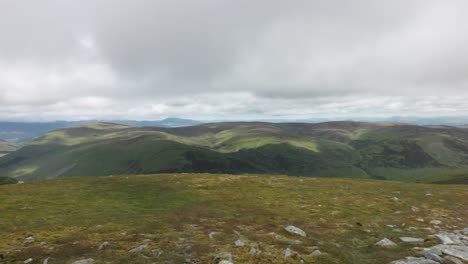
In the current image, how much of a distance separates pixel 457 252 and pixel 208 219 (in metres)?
A: 22.2

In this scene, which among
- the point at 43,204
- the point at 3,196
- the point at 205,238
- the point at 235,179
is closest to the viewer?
the point at 205,238

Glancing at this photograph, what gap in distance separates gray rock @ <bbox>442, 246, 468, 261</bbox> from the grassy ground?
7.98 feet

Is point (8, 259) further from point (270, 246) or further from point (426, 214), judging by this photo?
point (426, 214)

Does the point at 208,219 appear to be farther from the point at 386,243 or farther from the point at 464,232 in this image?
the point at 464,232

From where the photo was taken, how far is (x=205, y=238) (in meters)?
22.3

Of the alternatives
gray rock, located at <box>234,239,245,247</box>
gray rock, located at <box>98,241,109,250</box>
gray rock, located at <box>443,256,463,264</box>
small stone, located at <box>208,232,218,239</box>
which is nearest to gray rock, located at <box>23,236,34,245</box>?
gray rock, located at <box>98,241,109,250</box>

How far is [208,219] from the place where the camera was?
29516mm

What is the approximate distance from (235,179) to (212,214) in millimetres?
27497

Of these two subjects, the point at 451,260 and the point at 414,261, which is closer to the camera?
the point at 451,260

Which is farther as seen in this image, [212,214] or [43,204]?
[43,204]

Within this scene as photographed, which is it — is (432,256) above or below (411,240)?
above

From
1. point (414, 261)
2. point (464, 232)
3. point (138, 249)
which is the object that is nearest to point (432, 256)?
point (414, 261)

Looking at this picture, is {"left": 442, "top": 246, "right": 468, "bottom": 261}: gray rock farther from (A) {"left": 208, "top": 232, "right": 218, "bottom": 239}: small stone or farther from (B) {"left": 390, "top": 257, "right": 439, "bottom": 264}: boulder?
(A) {"left": 208, "top": 232, "right": 218, "bottom": 239}: small stone

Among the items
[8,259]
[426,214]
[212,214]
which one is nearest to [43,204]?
[8,259]
